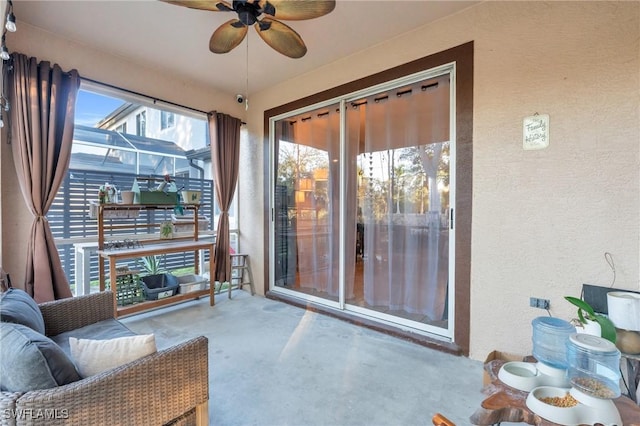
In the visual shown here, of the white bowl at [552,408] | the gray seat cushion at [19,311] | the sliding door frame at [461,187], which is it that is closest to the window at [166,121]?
the gray seat cushion at [19,311]

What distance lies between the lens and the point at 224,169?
4008mm

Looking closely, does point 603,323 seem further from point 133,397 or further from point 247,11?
point 247,11

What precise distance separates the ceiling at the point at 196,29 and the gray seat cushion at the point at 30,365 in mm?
2479

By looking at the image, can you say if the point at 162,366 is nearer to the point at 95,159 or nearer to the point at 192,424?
the point at 192,424

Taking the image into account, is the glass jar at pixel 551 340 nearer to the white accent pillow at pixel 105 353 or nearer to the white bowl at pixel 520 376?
the white bowl at pixel 520 376

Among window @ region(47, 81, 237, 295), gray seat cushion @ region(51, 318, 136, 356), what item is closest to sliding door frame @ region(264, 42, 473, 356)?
gray seat cushion @ region(51, 318, 136, 356)

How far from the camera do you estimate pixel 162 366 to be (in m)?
1.25

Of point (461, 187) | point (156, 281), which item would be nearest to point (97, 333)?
A: point (156, 281)

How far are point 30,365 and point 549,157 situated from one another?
9.80 ft

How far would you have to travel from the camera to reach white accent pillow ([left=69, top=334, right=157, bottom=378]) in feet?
4.00

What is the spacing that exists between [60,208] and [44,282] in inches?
33.2

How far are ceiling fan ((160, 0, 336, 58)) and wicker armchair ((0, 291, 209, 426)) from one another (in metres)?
1.92

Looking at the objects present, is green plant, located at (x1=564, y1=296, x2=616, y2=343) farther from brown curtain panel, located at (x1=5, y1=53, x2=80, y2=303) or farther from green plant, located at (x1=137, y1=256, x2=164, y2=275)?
green plant, located at (x1=137, y1=256, x2=164, y2=275)

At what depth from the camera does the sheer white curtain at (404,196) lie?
2.65 m
